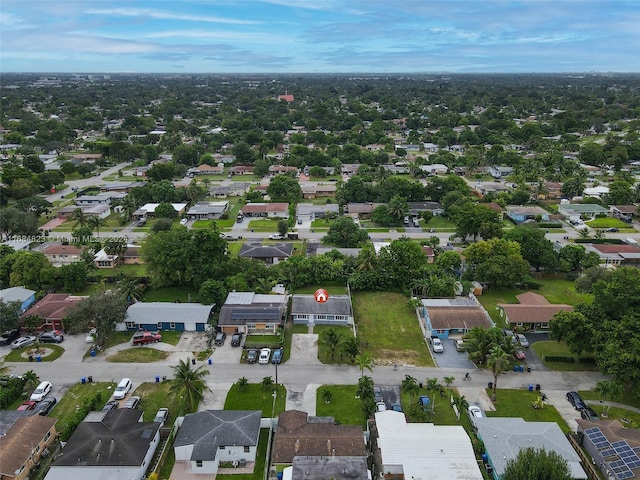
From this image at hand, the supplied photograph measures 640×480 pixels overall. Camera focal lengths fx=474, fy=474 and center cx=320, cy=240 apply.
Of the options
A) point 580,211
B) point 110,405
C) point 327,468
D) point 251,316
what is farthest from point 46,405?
point 580,211

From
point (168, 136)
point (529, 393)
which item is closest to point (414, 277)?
point (529, 393)

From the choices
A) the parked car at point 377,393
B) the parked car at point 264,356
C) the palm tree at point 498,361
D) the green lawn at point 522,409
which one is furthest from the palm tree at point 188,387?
the palm tree at point 498,361

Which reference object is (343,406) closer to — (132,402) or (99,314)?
Answer: (132,402)

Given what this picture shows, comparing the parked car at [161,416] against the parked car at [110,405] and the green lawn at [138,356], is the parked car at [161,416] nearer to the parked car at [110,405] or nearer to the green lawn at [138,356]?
the parked car at [110,405]

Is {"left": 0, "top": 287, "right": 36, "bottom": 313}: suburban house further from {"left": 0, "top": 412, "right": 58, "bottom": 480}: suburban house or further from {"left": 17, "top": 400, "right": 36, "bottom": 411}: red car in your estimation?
{"left": 0, "top": 412, "right": 58, "bottom": 480}: suburban house

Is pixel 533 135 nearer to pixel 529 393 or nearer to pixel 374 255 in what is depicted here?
pixel 374 255

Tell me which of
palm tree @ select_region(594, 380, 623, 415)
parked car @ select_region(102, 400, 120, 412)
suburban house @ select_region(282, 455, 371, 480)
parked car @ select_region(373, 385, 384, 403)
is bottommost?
parked car @ select_region(102, 400, 120, 412)

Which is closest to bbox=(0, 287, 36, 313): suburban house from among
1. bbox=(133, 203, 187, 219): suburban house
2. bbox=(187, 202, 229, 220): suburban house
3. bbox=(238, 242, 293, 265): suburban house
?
bbox=(238, 242, 293, 265): suburban house
